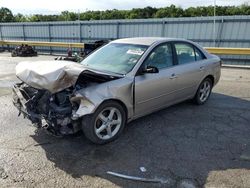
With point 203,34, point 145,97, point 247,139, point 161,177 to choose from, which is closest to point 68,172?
point 161,177

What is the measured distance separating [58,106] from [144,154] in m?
1.46

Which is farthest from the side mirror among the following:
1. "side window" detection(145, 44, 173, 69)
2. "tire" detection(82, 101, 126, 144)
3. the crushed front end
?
the crushed front end

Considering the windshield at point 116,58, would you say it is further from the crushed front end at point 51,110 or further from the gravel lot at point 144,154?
the gravel lot at point 144,154

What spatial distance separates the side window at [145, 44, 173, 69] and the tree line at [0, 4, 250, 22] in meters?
33.2

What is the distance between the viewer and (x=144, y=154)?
3.66m

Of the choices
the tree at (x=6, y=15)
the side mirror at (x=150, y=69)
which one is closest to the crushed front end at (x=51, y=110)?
the side mirror at (x=150, y=69)

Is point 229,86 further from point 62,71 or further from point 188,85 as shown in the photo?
point 62,71

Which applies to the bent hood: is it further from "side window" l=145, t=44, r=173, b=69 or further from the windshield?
"side window" l=145, t=44, r=173, b=69

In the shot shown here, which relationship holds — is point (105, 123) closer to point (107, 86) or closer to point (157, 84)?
point (107, 86)

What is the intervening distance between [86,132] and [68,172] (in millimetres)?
651

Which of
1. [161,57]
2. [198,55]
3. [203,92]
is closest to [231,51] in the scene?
[203,92]

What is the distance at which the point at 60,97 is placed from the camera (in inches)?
147

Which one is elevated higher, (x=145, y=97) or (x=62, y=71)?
(x=62, y=71)

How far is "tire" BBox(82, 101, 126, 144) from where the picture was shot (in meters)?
3.61
